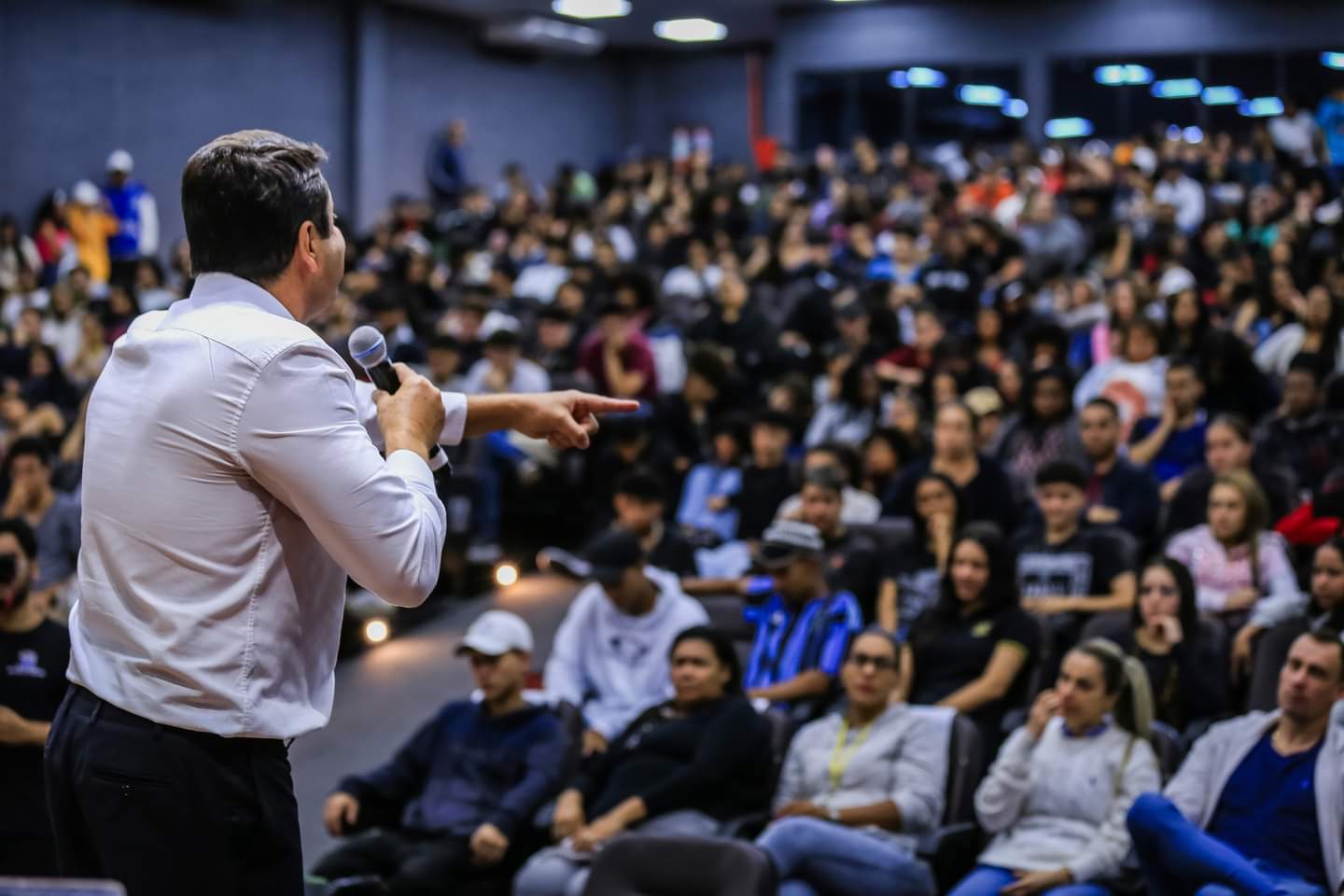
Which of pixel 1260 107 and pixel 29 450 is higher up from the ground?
pixel 1260 107

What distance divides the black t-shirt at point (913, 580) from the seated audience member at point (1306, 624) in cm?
126

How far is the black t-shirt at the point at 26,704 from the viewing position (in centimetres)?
443

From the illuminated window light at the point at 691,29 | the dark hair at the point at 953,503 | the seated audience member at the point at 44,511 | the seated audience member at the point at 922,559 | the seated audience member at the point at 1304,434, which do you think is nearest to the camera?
the seated audience member at the point at 922,559

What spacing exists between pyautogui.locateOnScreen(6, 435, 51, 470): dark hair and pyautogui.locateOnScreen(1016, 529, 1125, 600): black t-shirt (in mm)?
4389


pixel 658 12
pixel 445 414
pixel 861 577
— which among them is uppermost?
pixel 658 12

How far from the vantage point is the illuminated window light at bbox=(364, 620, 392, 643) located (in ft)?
23.6

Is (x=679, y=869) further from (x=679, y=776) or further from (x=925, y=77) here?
(x=925, y=77)

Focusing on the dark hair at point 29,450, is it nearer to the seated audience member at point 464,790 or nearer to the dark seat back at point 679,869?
the seated audience member at point 464,790

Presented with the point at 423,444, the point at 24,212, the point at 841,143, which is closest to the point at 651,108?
the point at 841,143

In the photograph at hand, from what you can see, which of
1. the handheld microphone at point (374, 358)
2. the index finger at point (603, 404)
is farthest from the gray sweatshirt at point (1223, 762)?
the handheld microphone at point (374, 358)

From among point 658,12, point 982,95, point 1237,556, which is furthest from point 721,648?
point 982,95

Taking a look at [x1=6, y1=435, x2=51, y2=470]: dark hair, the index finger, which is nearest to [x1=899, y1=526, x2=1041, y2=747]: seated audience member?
the index finger

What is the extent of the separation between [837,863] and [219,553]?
10.2 feet

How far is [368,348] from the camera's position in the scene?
174cm
